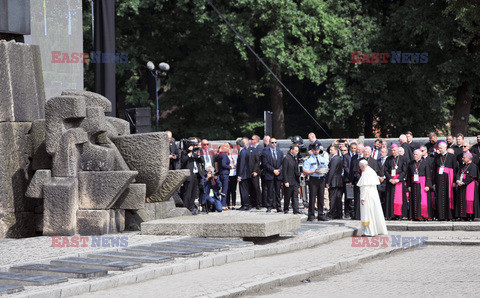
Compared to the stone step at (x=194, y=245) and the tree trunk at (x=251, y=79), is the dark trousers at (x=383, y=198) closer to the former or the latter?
the stone step at (x=194, y=245)

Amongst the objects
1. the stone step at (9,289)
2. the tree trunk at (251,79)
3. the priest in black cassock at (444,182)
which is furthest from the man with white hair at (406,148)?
the tree trunk at (251,79)

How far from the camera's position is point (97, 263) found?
11656 millimetres

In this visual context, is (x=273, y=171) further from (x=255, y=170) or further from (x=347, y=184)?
(x=347, y=184)

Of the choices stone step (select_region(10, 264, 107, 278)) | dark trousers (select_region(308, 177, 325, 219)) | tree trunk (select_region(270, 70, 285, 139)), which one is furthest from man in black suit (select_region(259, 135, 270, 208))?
tree trunk (select_region(270, 70, 285, 139))

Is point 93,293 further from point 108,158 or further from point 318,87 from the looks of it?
point 318,87

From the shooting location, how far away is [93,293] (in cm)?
994

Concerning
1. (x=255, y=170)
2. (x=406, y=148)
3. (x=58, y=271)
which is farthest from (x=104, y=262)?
(x=406, y=148)

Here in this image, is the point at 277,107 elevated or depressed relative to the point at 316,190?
elevated

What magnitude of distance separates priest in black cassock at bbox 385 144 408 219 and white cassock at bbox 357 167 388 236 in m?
3.25

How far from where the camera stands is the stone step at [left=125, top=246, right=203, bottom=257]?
12.7 m

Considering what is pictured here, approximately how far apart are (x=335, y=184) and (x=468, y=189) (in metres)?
3.07

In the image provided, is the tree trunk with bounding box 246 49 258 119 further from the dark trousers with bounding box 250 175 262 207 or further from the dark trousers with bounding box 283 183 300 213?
the dark trousers with bounding box 283 183 300 213

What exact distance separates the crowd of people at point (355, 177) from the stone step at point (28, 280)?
382 inches

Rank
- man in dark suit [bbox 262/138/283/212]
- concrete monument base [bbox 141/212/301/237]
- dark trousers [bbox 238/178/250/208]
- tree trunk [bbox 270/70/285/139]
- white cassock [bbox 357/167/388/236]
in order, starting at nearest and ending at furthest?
concrete monument base [bbox 141/212/301/237] → white cassock [bbox 357/167/388/236] → man in dark suit [bbox 262/138/283/212] → dark trousers [bbox 238/178/250/208] → tree trunk [bbox 270/70/285/139]
